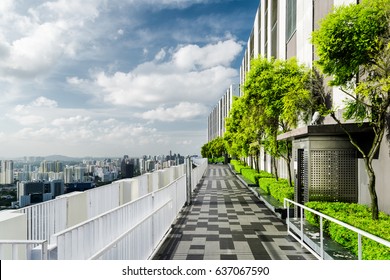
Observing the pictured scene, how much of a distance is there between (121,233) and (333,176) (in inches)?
230

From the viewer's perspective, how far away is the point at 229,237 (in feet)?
24.7

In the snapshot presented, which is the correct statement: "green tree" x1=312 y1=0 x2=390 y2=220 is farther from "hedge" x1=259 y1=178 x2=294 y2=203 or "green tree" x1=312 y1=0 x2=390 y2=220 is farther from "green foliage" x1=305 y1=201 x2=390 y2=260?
"hedge" x1=259 y1=178 x2=294 y2=203

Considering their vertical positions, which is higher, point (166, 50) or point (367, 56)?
point (166, 50)

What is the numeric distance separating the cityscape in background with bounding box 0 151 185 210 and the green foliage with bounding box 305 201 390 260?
515 centimetres

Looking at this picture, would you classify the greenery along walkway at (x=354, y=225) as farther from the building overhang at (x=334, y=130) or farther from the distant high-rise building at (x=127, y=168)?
the distant high-rise building at (x=127, y=168)

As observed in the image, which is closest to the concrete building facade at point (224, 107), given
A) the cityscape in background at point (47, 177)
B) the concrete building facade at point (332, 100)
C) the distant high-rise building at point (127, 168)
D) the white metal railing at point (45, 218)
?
the concrete building facade at point (332, 100)

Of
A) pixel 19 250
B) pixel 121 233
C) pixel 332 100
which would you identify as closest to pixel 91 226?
pixel 19 250

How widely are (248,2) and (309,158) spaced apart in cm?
407

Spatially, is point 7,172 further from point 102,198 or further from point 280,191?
point 280,191

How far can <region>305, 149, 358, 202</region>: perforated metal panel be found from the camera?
8258 mm
